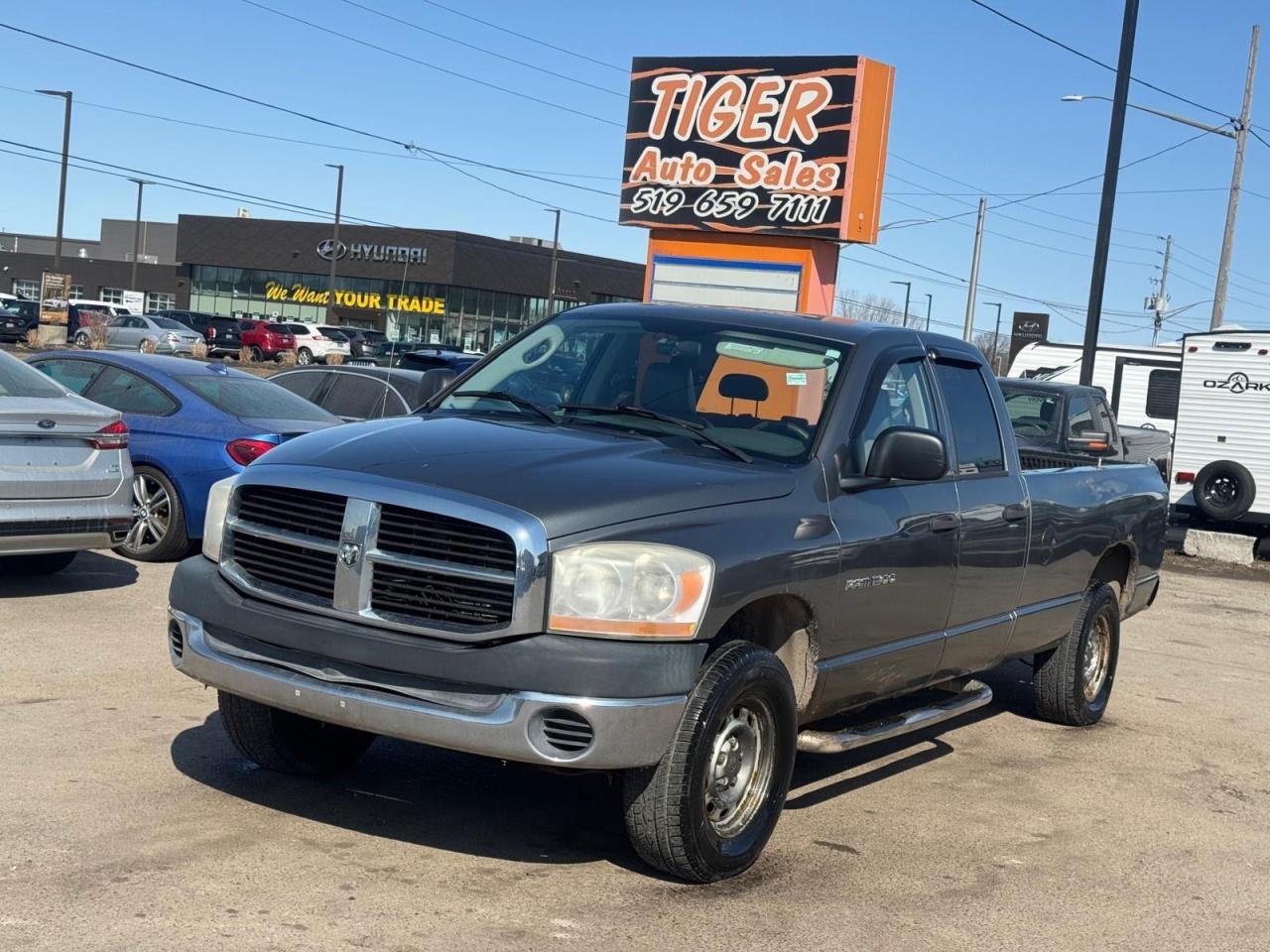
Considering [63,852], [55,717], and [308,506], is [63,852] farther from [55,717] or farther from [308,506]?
[55,717]

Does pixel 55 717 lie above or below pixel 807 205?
below

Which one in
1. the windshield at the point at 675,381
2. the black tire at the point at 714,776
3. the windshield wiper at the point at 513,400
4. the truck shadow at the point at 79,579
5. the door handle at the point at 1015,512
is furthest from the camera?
the truck shadow at the point at 79,579

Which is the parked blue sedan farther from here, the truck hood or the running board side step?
the running board side step

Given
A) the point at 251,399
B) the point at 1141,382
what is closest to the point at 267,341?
the point at 1141,382

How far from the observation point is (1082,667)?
27.1 ft

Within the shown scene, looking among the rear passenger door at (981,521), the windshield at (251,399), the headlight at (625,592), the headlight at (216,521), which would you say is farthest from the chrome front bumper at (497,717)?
the windshield at (251,399)

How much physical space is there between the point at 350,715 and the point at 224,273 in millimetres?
86092

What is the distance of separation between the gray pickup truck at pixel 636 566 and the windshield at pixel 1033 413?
30.7ft

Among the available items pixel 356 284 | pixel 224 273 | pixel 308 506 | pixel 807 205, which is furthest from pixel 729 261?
pixel 224 273

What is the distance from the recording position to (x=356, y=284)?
274ft

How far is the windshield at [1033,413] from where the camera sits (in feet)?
52.3

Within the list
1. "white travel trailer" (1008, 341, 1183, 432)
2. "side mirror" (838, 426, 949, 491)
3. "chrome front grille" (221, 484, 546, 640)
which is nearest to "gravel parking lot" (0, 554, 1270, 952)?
"chrome front grille" (221, 484, 546, 640)

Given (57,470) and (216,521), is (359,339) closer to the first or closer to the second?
(57,470)

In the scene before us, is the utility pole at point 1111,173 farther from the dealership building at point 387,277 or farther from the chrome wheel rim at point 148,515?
the dealership building at point 387,277
